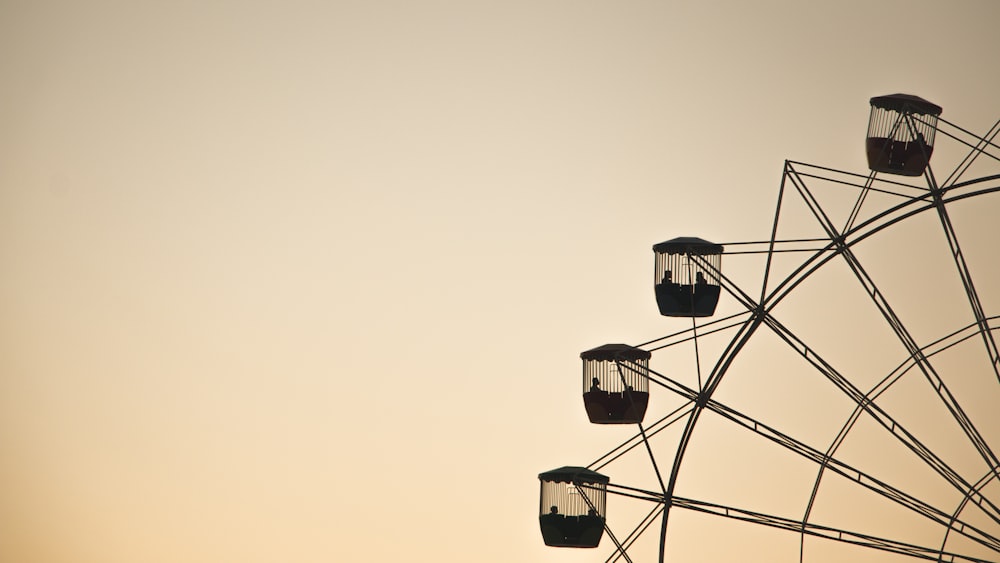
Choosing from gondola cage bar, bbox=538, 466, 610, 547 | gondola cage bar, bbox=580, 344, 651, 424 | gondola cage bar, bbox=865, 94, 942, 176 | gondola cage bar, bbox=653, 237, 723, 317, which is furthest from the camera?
gondola cage bar, bbox=580, 344, 651, 424

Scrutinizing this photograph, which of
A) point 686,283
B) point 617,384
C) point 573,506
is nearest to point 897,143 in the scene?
point 686,283

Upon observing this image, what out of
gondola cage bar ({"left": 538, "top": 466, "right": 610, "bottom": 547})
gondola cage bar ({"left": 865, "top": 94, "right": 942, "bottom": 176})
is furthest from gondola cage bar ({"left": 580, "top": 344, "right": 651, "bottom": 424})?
gondola cage bar ({"left": 865, "top": 94, "right": 942, "bottom": 176})

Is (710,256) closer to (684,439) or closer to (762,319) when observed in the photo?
(762,319)

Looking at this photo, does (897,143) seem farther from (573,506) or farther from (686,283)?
(573,506)

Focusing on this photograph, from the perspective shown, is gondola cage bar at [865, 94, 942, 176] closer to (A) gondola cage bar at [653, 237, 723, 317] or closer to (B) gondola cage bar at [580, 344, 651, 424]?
(A) gondola cage bar at [653, 237, 723, 317]

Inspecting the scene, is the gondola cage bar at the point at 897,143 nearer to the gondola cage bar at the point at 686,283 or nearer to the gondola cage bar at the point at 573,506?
the gondola cage bar at the point at 686,283

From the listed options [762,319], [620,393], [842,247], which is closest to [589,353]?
[620,393]

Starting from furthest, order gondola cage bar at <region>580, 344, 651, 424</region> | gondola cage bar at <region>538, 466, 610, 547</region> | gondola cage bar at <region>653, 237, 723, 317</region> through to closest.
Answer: gondola cage bar at <region>580, 344, 651, 424</region> < gondola cage bar at <region>538, 466, 610, 547</region> < gondola cage bar at <region>653, 237, 723, 317</region>

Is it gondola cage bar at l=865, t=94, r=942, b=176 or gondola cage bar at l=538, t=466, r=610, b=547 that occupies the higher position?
gondola cage bar at l=865, t=94, r=942, b=176

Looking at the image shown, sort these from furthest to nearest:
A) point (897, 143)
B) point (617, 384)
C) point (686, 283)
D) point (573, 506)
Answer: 1. point (617, 384)
2. point (573, 506)
3. point (686, 283)
4. point (897, 143)

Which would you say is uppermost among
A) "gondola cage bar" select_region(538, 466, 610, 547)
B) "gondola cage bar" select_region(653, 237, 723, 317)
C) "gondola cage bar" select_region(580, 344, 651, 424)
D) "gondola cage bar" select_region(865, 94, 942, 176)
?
"gondola cage bar" select_region(865, 94, 942, 176)

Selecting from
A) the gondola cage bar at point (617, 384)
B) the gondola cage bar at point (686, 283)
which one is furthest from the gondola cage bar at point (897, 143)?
the gondola cage bar at point (617, 384)

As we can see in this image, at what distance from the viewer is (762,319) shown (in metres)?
15.7

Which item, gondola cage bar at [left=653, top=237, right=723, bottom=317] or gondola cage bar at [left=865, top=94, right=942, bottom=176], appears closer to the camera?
gondola cage bar at [left=865, top=94, right=942, bottom=176]
